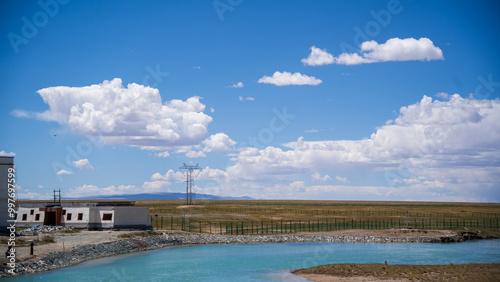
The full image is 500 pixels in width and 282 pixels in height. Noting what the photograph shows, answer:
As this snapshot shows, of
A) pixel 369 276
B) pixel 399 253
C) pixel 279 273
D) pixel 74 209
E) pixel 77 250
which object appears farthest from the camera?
pixel 74 209

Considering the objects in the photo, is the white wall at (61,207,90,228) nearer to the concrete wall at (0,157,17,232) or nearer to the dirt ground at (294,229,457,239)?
the concrete wall at (0,157,17,232)

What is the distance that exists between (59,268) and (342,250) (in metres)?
35.1

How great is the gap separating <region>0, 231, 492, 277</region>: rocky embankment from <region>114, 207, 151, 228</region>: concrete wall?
212 inches

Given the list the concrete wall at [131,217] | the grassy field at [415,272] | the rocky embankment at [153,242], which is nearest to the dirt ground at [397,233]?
the rocky embankment at [153,242]

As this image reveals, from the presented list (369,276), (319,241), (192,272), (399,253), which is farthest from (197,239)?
(369,276)

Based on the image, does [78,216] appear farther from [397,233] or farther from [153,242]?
[397,233]

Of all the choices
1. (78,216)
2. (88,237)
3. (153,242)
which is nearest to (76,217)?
(78,216)

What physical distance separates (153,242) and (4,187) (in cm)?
2084

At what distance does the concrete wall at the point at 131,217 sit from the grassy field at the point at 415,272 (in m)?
35.9

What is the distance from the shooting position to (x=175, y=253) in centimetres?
6166

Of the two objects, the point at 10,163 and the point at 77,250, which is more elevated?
the point at 10,163

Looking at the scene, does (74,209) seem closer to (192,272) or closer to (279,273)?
(192,272)

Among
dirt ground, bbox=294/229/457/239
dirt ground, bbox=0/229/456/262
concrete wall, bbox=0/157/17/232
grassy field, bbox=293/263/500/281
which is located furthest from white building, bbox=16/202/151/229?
grassy field, bbox=293/263/500/281

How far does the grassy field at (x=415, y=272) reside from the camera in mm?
39938
